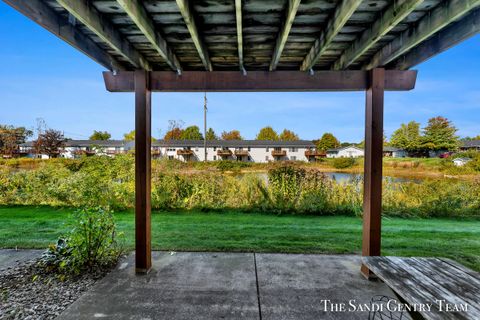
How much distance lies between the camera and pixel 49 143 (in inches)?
1073

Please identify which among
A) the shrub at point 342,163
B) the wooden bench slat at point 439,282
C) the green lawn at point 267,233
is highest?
the shrub at point 342,163

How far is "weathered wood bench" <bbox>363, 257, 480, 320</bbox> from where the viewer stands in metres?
1.29

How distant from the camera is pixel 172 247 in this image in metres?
3.60

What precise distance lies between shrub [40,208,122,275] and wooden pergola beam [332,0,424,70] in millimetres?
3506

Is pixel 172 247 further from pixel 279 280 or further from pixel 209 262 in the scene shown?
pixel 279 280

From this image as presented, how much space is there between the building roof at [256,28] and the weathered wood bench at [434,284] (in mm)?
1874

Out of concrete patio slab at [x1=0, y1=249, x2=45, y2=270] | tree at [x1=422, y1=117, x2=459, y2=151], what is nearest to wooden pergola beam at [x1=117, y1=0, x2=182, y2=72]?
concrete patio slab at [x1=0, y1=249, x2=45, y2=270]

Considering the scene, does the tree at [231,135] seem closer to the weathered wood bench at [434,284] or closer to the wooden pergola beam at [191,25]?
the wooden pergola beam at [191,25]

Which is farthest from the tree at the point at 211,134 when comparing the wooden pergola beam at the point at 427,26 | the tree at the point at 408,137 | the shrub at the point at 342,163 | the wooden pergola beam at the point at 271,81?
the wooden pergola beam at the point at 427,26

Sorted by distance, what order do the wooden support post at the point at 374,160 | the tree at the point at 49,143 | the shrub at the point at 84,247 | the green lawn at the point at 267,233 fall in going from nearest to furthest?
the wooden support post at the point at 374,160 → the shrub at the point at 84,247 → the green lawn at the point at 267,233 → the tree at the point at 49,143

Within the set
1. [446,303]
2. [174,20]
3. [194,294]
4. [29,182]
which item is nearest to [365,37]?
[174,20]

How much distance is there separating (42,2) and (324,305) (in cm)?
341

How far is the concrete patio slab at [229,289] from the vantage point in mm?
2068

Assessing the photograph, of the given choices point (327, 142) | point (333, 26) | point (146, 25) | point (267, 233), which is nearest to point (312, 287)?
point (267, 233)
